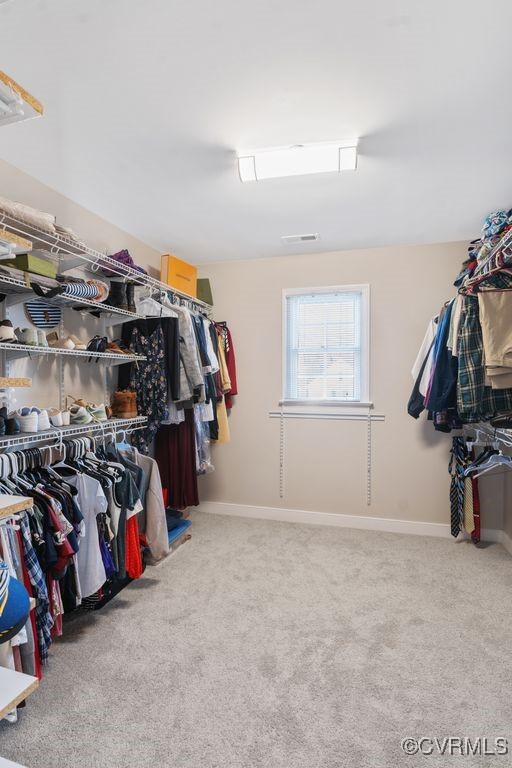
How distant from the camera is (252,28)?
1.34 m

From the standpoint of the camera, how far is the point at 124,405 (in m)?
2.61

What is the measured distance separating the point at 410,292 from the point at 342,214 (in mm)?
1015

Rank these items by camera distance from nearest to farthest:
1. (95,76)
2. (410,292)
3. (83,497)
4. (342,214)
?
(95,76), (83,497), (342,214), (410,292)

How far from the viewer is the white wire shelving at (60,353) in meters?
1.86

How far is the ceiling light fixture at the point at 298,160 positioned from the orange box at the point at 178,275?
46.3 inches

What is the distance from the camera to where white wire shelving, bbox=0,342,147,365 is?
1858 mm

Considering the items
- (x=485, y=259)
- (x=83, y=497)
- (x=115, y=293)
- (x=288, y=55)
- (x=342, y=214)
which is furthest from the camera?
(x=342, y=214)

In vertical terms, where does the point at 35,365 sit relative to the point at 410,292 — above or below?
below

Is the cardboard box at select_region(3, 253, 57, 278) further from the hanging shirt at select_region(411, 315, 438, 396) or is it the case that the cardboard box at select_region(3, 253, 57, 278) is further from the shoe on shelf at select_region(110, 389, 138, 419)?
the hanging shirt at select_region(411, 315, 438, 396)

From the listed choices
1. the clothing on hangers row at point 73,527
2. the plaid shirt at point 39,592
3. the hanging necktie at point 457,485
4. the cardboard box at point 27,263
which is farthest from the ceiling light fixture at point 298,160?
the hanging necktie at point 457,485

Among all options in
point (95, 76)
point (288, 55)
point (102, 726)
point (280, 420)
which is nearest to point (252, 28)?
point (288, 55)

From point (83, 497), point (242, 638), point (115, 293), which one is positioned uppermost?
point (115, 293)

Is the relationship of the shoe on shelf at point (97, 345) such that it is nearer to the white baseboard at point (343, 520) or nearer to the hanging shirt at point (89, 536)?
the hanging shirt at point (89, 536)

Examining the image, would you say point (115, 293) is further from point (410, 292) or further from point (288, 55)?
point (410, 292)
